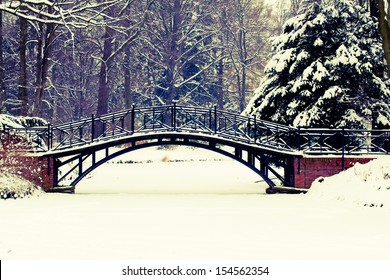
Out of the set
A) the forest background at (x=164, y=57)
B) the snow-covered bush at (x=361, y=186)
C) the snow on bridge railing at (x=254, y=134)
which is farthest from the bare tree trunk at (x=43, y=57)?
the snow-covered bush at (x=361, y=186)

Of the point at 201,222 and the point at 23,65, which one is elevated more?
the point at 23,65

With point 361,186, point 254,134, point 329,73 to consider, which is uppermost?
point 329,73

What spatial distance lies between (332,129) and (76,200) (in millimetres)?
8917

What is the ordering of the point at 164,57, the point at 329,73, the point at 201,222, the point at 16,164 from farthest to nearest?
the point at 164,57, the point at 329,73, the point at 16,164, the point at 201,222

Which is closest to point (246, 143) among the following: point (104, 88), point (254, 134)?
point (254, 134)

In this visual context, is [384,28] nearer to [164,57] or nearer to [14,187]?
[14,187]

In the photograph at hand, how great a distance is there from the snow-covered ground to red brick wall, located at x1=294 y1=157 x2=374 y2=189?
95 centimetres

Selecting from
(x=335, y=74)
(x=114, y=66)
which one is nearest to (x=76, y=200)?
(x=335, y=74)

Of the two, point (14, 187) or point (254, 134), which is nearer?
point (14, 187)

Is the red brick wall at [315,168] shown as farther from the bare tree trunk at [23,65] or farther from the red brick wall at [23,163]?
the bare tree trunk at [23,65]

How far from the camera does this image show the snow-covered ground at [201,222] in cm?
1191

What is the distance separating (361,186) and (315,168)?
3.73 metres

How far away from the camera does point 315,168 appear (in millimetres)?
23766

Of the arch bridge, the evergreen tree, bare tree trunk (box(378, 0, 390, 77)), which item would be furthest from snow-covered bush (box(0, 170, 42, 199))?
bare tree trunk (box(378, 0, 390, 77))
